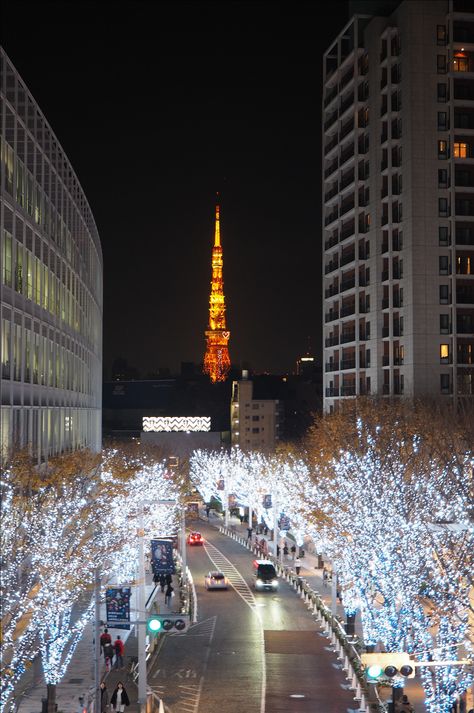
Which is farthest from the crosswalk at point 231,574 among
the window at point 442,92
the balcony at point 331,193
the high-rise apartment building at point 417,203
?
the window at point 442,92

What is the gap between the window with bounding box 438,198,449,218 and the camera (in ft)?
226


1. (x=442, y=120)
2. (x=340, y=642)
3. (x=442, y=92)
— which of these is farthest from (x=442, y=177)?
(x=340, y=642)

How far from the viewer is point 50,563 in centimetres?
2378

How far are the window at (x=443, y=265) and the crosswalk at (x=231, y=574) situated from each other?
83.5ft

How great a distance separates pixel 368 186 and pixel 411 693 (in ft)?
173

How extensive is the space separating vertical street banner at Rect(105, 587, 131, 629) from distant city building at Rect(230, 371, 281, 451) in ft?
353

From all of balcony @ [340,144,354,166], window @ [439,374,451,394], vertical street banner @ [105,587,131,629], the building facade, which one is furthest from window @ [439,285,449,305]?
vertical street banner @ [105,587,131,629]

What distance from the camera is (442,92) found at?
69375 mm

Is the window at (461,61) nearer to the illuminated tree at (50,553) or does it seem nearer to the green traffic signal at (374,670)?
the illuminated tree at (50,553)

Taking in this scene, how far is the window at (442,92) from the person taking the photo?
227 feet

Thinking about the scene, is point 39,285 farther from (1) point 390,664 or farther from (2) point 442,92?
(2) point 442,92

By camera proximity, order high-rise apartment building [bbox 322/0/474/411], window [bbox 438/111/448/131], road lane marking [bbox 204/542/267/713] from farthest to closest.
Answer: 1. window [bbox 438/111/448/131]
2. high-rise apartment building [bbox 322/0/474/411]
3. road lane marking [bbox 204/542/267/713]

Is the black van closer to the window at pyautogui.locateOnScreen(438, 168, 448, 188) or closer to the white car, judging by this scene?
the white car

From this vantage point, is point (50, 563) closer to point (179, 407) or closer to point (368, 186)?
point (368, 186)
